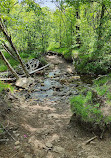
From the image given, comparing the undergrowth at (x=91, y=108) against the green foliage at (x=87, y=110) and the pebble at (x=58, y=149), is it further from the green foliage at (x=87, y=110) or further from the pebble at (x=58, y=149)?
the pebble at (x=58, y=149)

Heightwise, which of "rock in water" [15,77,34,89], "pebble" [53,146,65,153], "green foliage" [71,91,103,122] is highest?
"green foliage" [71,91,103,122]

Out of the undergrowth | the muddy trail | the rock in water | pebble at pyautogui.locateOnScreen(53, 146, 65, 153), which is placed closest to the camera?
the muddy trail

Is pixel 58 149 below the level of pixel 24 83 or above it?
below

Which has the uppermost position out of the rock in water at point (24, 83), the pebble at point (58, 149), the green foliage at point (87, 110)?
the green foliage at point (87, 110)

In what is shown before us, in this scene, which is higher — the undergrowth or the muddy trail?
the undergrowth

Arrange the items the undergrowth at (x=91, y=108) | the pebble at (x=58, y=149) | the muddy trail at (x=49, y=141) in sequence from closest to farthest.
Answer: the muddy trail at (x=49, y=141), the pebble at (x=58, y=149), the undergrowth at (x=91, y=108)

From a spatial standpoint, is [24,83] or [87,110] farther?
[24,83]

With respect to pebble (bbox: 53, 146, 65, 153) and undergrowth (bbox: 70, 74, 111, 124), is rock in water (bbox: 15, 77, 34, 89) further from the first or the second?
pebble (bbox: 53, 146, 65, 153)

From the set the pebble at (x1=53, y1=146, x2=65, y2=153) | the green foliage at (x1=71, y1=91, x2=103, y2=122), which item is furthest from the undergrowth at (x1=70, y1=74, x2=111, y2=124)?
the pebble at (x1=53, y1=146, x2=65, y2=153)

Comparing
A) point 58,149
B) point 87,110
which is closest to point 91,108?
point 87,110

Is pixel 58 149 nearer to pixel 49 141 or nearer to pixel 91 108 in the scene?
pixel 49 141

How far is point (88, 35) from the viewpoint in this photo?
551 inches

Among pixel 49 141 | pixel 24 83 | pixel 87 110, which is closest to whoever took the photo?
pixel 49 141

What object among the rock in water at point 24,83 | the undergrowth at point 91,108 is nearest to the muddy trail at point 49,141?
the undergrowth at point 91,108
